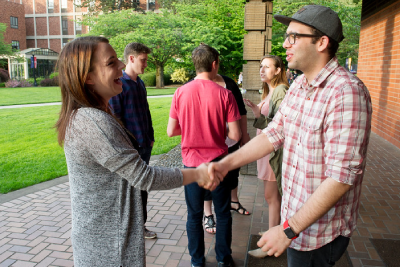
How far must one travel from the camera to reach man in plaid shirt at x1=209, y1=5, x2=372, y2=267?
1573 millimetres

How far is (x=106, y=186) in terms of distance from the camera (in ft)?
5.70

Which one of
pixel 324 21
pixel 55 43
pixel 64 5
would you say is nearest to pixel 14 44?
pixel 55 43

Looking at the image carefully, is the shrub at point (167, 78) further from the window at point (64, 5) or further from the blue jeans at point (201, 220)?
the blue jeans at point (201, 220)

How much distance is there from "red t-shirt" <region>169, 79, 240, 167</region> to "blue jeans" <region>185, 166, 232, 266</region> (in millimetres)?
280

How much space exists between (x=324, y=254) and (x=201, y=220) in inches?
60.2

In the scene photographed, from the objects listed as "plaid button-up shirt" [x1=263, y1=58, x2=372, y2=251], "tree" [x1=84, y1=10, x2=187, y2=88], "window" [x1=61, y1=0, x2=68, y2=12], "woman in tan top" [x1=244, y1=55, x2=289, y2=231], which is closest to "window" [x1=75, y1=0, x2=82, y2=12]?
"window" [x1=61, y1=0, x2=68, y2=12]

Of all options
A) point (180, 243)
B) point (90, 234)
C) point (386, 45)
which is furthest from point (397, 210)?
point (386, 45)

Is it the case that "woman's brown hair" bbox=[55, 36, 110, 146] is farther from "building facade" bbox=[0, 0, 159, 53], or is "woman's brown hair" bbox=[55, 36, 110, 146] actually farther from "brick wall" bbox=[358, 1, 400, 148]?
"building facade" bbox=[0, 0, 159, 53]

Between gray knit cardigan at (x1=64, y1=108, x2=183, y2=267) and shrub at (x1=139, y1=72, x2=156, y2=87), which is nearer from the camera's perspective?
gray knit cardigan at (x1=64, y1=108, x2=183, y2=267)

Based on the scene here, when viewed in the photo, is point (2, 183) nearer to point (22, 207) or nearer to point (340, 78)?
point (22, 207)

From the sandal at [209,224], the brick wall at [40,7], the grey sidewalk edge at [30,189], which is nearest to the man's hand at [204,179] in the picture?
the sandal at [209,224]

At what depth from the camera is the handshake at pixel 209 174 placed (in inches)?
85.6

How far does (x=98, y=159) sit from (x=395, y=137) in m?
8.47

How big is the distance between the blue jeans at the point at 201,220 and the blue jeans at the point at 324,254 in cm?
129
